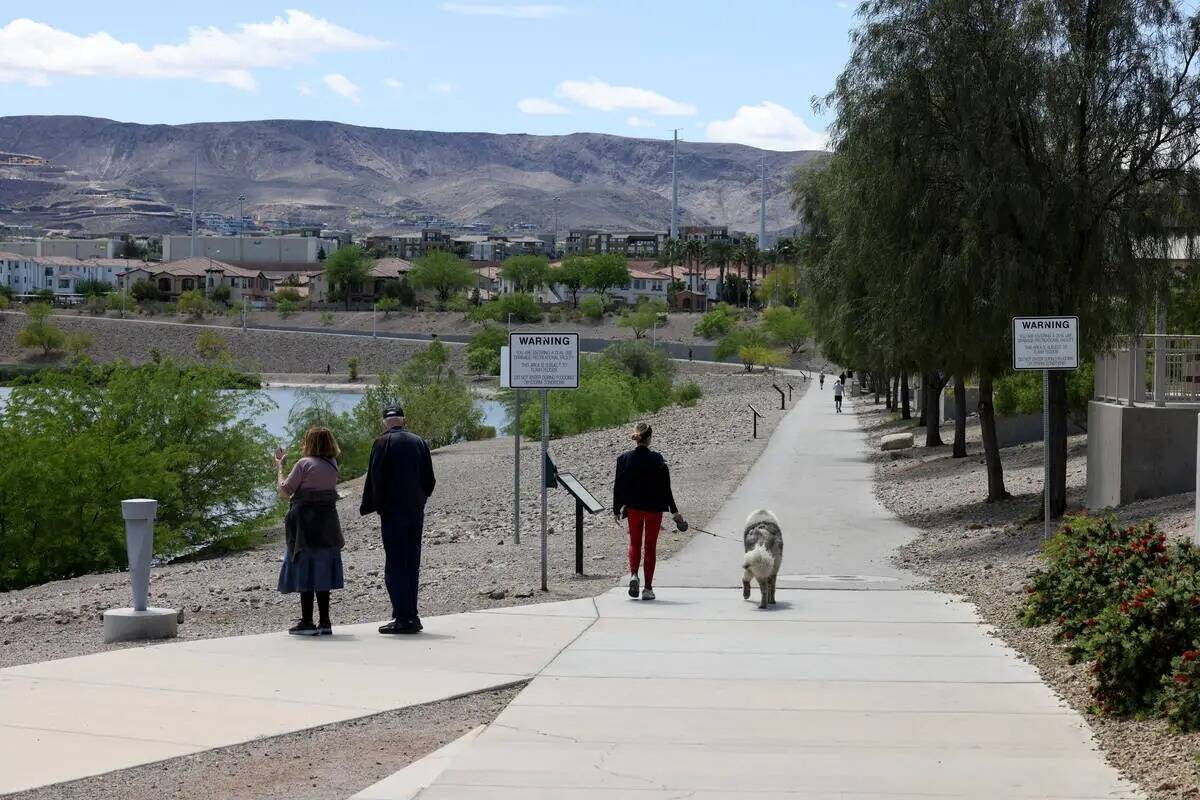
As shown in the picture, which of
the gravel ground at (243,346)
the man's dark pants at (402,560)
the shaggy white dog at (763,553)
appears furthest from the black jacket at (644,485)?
the gravel ground at (243,346)

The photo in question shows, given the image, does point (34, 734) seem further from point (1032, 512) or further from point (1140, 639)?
point (1032, 512)

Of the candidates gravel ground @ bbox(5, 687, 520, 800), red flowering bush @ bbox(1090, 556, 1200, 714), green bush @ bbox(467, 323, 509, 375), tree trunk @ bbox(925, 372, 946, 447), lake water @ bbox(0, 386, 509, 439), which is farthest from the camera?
green bush @ bbox(467, 323, 509, 375)

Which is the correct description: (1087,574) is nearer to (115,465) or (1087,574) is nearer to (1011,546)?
(1011,546)

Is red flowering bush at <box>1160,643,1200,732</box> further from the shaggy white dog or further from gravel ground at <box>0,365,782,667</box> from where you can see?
gravel ground at <box>0,365,782,667</box>

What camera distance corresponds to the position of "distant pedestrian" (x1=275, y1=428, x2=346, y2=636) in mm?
11914

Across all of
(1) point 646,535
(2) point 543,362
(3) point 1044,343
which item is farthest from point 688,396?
(1) point 646,535

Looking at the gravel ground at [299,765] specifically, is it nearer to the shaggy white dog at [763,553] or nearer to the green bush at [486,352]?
the shaggy white dog at [763,553]

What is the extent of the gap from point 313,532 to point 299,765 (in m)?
4.12

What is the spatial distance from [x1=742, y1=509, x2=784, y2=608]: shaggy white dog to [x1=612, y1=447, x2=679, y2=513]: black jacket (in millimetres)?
756

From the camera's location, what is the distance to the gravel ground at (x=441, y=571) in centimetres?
1395

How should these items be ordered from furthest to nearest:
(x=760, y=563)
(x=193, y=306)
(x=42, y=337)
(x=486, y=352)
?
(x=193, y=306) < (x=42, y=337) < (x=486, y=352) < (x=760, y=563)

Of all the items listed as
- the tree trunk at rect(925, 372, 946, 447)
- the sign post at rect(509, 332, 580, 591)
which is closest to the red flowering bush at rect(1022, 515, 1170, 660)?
the sign post at rect(509, 332, 580, 591)

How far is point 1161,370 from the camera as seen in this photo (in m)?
20.8

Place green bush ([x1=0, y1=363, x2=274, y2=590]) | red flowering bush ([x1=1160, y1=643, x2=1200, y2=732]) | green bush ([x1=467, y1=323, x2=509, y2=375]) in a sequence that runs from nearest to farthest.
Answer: red flowering bush ([x1=1160, y1=643, x2=1200, y2=732]) → green bush ([x1=0, y1=363, x2=274, y2=590]) → green bush ([x1=467, y1=323, x2=509, y2=375])
